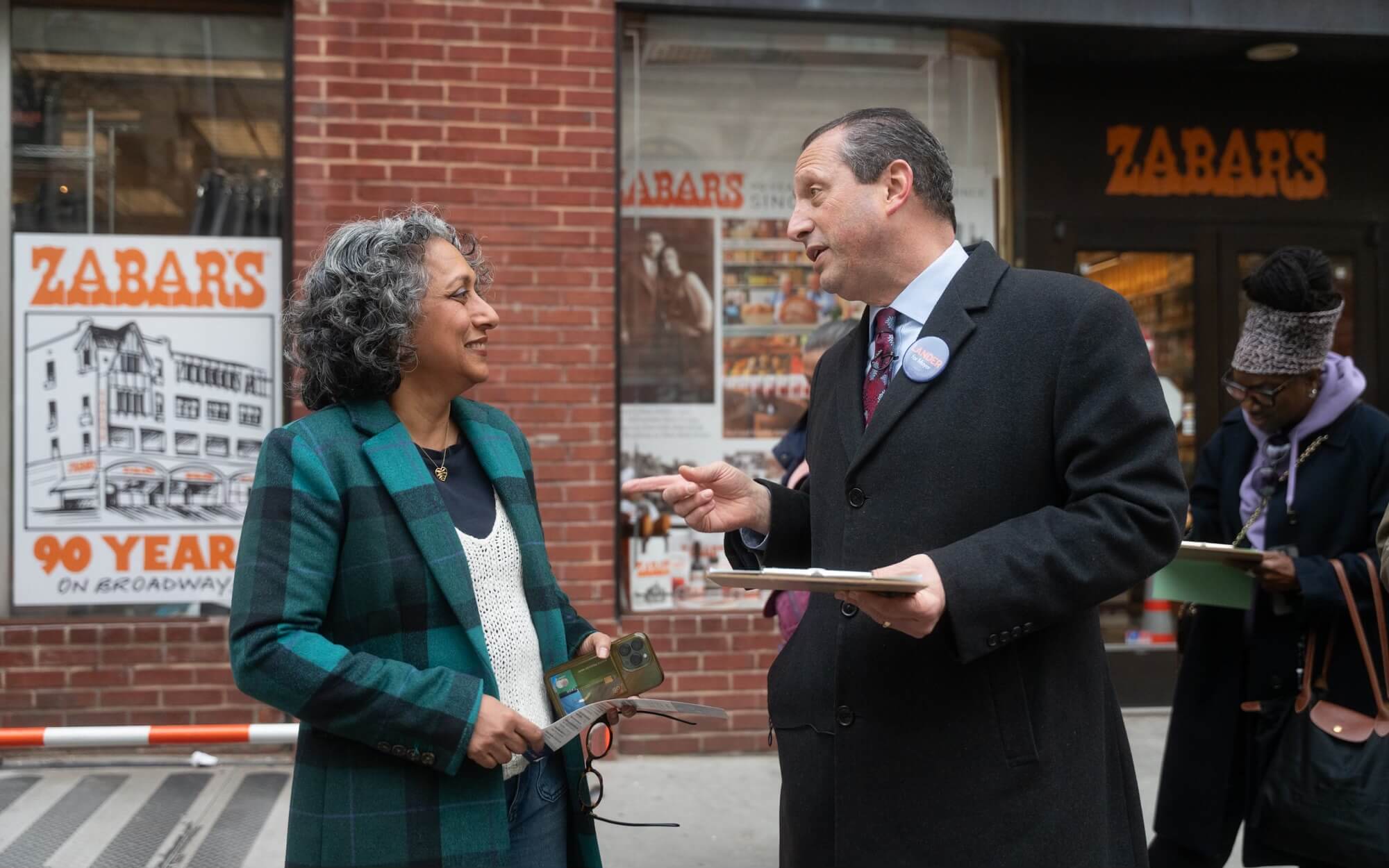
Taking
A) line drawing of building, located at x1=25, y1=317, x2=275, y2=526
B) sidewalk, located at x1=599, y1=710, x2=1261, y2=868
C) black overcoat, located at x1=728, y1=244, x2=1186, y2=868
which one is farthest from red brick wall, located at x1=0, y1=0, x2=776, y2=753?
black overcoat, located at x1=728, y1=244, x2=1186, y2=868

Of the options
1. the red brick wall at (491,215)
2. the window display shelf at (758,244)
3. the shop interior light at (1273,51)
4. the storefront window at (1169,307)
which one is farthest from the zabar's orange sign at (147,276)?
the shop interior light at (1273,51)

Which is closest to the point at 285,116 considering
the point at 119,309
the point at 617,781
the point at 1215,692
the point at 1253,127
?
the point at 119,309

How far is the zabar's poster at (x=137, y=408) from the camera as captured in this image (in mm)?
5973

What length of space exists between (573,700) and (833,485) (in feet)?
2.30

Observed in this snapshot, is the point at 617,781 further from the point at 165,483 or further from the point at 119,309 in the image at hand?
Answer: the point at 119,309

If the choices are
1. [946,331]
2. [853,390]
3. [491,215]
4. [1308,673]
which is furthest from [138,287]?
[1308,673]

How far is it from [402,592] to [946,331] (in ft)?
3.74

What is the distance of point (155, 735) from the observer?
4066 mm

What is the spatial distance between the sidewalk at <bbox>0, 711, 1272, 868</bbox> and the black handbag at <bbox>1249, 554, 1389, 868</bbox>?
1.66 metres

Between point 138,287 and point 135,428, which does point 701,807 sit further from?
point 138,287

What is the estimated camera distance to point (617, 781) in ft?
19.0

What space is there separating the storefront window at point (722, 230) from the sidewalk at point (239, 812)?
0.93 meters

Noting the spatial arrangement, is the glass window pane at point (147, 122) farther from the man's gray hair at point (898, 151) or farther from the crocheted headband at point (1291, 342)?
the crocheted headband at point (1291, 342)

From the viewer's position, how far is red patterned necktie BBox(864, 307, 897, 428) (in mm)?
2482
